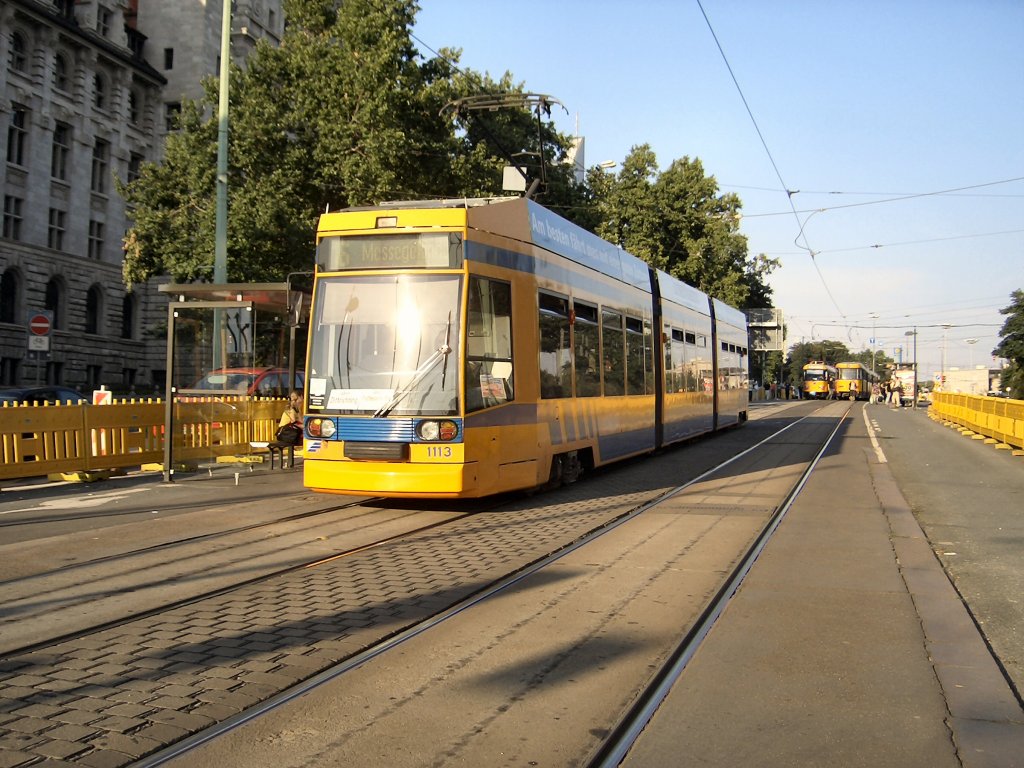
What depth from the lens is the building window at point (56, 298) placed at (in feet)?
157

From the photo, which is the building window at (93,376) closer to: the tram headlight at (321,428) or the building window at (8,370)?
the building window at (8,370)

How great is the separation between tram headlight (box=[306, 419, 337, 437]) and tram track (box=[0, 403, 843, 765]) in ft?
4.91

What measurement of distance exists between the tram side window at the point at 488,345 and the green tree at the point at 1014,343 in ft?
132

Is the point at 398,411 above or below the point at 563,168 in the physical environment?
below

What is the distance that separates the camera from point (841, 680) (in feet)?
16.1

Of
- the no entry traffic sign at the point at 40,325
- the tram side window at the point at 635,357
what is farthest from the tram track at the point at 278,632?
the no entry traffic sign at the point at 40,325

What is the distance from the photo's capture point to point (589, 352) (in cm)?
1307

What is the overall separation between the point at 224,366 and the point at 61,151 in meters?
38.8

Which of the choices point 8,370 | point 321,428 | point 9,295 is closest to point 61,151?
point 9,295

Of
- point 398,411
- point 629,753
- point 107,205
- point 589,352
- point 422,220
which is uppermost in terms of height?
point 107,205

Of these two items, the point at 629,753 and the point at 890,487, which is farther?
the point at 890,487

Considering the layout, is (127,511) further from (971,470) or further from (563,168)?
(563,168)

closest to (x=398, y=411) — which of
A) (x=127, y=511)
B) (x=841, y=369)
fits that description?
(x=127, y=511)

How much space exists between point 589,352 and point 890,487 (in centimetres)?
523
